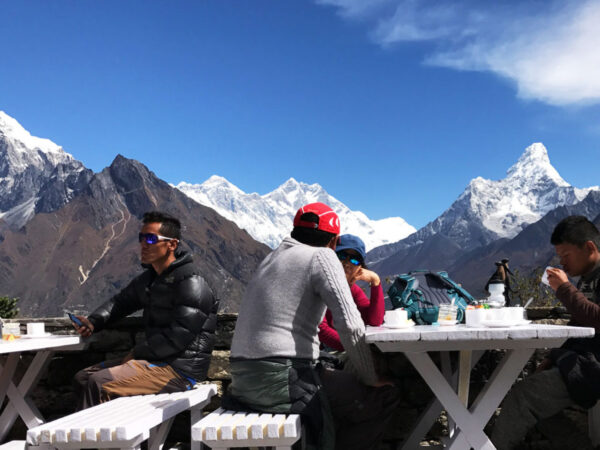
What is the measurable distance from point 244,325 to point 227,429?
0.53 meters

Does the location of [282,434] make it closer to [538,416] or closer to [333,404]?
[333,404]

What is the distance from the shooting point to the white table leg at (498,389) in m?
3.12

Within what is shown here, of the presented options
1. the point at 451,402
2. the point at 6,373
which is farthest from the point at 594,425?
the point at 6,373

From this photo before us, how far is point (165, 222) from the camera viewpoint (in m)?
4.32

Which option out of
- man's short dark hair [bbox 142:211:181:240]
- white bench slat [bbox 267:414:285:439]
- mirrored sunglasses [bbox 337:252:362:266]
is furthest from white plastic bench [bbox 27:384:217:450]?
mirrored sunglasses [bbox 337:252:362:266]

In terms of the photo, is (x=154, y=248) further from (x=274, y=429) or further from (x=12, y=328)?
(x=274, y=429)

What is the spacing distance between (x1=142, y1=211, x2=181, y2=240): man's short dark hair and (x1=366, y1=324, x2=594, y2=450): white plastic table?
71.1 inches

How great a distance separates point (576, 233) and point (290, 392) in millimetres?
1978

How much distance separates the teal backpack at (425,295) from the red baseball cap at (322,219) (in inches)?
30.6

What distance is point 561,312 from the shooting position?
190 inches

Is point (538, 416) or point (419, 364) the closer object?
point (419, 364)

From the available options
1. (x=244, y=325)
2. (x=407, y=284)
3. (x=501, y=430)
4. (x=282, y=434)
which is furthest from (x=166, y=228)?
(x=501, y=430)

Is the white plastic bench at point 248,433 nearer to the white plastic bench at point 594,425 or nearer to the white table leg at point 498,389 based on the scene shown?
the white table leg at point 498,389

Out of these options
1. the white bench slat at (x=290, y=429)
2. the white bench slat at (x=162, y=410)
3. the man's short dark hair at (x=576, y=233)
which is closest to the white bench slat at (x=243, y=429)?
the white bench slat at (x=290, y=429)
